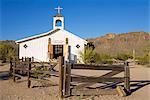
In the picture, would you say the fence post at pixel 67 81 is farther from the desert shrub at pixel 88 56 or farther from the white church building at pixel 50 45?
the white church building at pixel 50 45

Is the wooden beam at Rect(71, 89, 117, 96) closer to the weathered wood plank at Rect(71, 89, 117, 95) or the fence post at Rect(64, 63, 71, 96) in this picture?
the weathered wood plank at Rect(71, 89, 117, 95)

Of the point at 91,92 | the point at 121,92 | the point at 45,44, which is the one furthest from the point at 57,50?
the point at 91,92

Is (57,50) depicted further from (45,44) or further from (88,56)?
(88,56)

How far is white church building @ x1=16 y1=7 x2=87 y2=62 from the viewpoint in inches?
1217

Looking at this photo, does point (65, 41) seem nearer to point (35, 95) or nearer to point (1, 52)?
point (1, 52)

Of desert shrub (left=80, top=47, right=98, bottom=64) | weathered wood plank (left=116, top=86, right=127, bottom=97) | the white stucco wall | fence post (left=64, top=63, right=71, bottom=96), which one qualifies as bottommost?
weathered wood plank (left=116, top=86, right=127, bottom=97)

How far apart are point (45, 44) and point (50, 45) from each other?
2.01 feet

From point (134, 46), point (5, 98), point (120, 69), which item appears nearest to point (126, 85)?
point (120, 69)

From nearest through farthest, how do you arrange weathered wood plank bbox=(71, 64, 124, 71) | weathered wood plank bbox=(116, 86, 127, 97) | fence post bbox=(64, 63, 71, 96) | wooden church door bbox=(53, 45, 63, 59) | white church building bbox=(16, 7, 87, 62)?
fence post bbox=(64, 63, 71, 96) < weathered wood plank bbox=(116, 86, 127, 97) < weathered wood plank bbox=(71, 64, 124, 71) < white church building bbox=(16, 7, 87, 62) < wooden church door bbox=(53, 45, 63, 59)

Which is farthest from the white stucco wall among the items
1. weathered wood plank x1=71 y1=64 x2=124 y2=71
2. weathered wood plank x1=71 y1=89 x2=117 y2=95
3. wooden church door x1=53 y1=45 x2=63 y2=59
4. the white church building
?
weathered wood plank x1=71 y1=89 x2=117 y2=95

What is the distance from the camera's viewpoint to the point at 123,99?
989 cm

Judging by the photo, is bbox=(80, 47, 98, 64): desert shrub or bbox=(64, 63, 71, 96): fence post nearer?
bbox=(64, 63, 71, 96): fence post

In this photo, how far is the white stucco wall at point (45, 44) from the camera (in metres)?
30.9

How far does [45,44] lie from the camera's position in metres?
31.3
